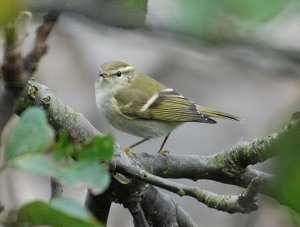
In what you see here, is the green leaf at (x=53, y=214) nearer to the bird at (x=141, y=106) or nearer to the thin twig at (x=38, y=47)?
the thin twig at (x=38, y=47)

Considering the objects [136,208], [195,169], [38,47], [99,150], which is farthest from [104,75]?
[38,47]

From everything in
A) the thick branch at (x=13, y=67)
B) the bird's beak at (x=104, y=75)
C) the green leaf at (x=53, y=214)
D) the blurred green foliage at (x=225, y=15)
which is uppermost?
the blurred green foliage at (x=225, y=15)

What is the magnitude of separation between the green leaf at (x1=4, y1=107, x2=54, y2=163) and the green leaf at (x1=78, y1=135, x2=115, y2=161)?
4cm

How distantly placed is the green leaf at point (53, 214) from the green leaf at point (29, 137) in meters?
0.06

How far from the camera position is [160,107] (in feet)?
14.5

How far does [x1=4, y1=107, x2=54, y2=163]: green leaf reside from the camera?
2.67ft

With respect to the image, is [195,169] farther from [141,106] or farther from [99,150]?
[141,106]

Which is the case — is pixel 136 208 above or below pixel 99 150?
below

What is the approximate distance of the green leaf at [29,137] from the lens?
81 centimetres

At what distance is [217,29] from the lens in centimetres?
68

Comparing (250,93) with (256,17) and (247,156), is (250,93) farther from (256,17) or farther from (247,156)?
(256,17)

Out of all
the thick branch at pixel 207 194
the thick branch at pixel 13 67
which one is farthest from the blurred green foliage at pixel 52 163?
the thick branch at pixel 207 194

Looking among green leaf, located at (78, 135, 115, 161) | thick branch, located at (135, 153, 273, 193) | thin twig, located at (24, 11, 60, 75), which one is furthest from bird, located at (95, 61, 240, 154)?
thin twig, located at (24, 11, 60, 75)

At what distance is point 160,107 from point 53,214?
11.9 ft
